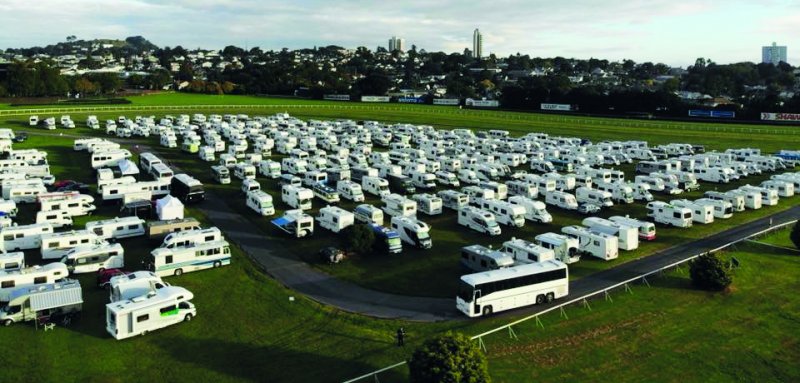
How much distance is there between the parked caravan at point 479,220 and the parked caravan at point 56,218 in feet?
90.5

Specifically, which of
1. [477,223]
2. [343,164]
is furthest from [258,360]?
[343,164]

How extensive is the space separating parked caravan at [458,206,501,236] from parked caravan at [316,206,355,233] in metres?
8.08

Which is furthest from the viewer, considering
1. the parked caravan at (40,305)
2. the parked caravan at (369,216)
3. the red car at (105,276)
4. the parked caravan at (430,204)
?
the parked caravan at (430,204)

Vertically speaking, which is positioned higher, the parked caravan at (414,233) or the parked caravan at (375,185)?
the parked caravan at (375,185)

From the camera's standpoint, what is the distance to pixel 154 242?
122 ft

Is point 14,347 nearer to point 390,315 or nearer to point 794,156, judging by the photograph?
point 390,315

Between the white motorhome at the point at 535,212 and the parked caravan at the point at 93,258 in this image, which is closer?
the parked caravan at the point at 93,258

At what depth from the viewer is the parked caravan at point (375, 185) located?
2016 inches

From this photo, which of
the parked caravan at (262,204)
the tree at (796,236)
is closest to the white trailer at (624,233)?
the tree at (796,236)

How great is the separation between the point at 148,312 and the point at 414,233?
16.9 m

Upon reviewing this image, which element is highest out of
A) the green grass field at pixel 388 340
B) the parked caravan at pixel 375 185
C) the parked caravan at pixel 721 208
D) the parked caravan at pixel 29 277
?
the parked caravan at pixel 375 185

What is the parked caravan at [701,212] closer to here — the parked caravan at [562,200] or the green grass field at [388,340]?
the parked caravan at [562,200]

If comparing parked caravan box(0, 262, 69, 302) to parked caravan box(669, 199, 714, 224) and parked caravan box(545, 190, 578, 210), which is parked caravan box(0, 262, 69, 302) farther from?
parked caravan box(669, 199, 714, 224)

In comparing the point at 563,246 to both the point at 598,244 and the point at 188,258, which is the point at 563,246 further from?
the point at 188,258
